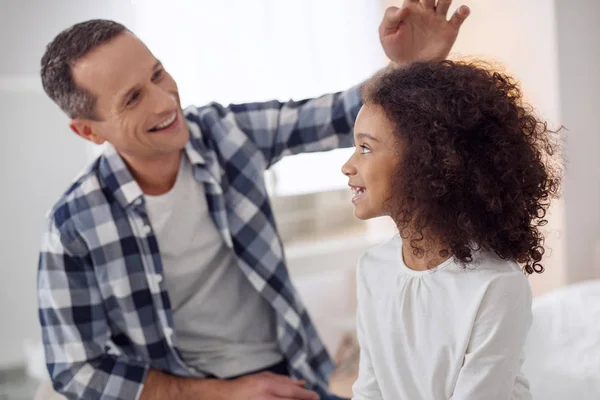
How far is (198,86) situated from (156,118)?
1371 mm

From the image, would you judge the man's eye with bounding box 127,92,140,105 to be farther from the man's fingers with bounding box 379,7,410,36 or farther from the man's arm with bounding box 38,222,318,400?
the man's fingers with bounding box 379,7,410,36

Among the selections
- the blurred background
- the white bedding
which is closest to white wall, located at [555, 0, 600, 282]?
the blurred background

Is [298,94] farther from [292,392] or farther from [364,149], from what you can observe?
[364,149]

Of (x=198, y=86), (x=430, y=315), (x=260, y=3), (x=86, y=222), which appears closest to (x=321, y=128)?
(x=86, y=222)

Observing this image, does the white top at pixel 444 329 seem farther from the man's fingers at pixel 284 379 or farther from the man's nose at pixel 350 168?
the man's fingers at pixel 284 379

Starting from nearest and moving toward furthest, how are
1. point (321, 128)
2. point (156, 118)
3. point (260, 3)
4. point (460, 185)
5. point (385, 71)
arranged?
1. point (460, 185)
2. point (385, 71)
3. point (156, 118)
4. point (321, 128)
5. point (260, 3)

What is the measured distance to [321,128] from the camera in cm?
143

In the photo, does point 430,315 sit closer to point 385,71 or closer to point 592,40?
point 385,71

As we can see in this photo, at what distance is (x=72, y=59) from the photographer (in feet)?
4.25

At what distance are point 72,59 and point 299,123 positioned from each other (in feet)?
1.63

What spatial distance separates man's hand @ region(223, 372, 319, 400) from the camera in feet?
4.42

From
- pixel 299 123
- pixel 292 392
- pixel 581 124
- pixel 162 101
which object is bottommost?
pixel 292 392

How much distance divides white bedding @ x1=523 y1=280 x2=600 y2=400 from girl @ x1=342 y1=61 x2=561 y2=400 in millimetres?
366

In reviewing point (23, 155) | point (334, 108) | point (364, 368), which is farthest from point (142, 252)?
point (23, 155)
